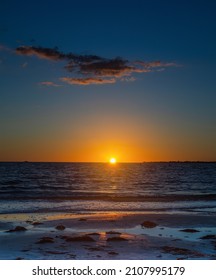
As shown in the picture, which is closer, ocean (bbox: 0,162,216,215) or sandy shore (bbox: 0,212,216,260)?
sandy shore (bbox: 0,212,216,260)

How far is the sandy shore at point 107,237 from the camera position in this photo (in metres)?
15.1

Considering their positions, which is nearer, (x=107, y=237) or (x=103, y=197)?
(x=107, y=237)

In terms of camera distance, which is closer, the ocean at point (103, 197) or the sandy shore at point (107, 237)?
the sandy shore at point (107, 237)

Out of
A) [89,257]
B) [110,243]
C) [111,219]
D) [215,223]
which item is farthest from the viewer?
[111,219]

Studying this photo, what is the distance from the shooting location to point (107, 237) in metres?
18.9

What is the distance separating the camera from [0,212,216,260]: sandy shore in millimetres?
15070

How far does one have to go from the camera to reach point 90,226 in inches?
907
